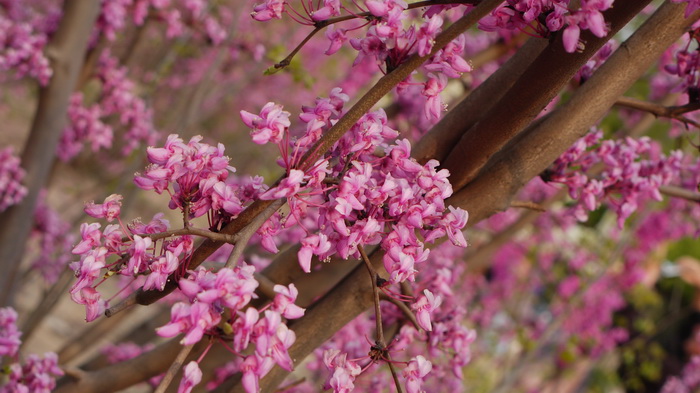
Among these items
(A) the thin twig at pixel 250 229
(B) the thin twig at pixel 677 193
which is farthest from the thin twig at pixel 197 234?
(B) the thin twig at pixel 677 193

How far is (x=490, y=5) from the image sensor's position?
136 centimetres

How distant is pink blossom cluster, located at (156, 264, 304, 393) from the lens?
118 centimetres

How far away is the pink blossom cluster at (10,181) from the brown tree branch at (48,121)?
5 centimetres

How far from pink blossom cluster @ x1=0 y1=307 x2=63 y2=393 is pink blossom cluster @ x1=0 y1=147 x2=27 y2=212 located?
144 cm

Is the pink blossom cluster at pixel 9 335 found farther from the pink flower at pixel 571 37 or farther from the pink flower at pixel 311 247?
the pink flower at pixel 571 37

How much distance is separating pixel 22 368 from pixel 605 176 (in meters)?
2.20

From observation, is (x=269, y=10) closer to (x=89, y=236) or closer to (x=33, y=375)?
(x=89, y=236)

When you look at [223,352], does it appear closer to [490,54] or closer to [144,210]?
[490,54]

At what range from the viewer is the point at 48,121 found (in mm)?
3582

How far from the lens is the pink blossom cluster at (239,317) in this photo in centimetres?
118

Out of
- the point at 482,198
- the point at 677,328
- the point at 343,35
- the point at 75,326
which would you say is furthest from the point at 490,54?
the point at 677,328

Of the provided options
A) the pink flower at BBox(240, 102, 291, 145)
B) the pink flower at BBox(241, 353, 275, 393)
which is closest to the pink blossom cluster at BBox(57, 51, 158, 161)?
the pink flower at BBox(240, 102, 291, 145)

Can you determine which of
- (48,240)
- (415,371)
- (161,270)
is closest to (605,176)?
(415,371)

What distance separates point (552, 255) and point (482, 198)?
7.00 meters
